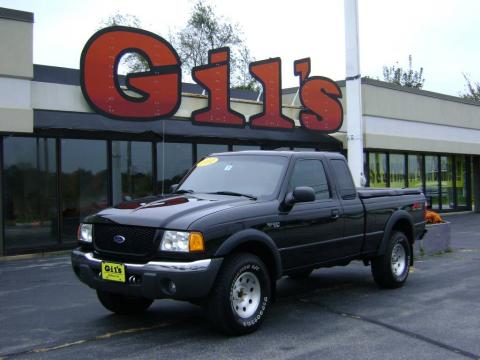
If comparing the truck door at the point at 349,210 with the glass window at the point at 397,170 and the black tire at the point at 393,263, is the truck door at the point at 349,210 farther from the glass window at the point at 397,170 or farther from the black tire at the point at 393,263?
the glass window at the point at 397,170

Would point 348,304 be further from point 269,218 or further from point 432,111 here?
point 432,111

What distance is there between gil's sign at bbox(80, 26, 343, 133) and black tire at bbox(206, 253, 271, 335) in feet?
28.9

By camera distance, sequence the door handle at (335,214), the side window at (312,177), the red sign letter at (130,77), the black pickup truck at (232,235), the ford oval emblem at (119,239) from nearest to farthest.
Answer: the black pickup truck at (232,235), the ford oval emblem at (119,239), the side window at (312,177), the door handle at (335,214), the red sign letter at (130,77)

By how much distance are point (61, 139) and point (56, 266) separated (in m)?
3.63

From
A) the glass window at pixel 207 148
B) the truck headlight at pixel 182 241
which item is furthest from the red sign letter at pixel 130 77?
the truck headlight at pixel 182 241

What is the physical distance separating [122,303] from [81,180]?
812 cm

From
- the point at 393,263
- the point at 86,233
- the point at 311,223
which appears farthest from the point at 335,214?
the point at 86,233

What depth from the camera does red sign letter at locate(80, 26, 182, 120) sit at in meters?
13.2

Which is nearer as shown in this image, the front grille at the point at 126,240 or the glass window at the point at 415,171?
the front grille at the point at 126,240

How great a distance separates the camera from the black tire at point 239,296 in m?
5.27

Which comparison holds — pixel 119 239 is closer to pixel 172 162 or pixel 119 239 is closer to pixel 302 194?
pixel 302 194

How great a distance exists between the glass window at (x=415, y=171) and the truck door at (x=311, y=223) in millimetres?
18372

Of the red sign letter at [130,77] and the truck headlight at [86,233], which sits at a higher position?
the red sign letter at [130,77]

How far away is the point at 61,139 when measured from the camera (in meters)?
13.4
